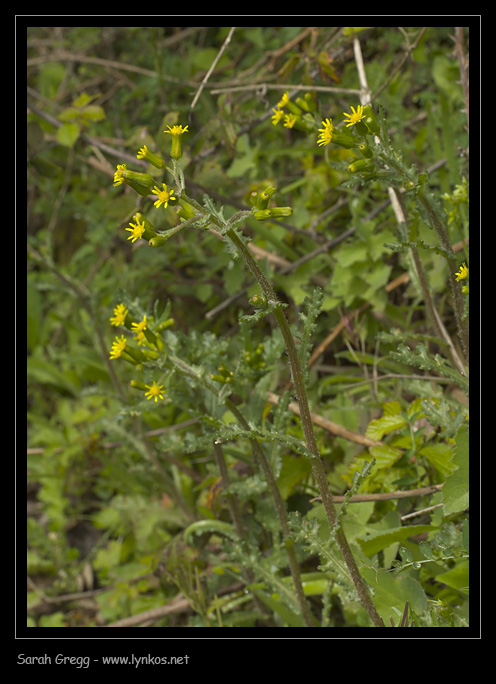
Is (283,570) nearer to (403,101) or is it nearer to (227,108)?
(227,108)

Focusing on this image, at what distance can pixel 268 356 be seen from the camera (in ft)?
7.52

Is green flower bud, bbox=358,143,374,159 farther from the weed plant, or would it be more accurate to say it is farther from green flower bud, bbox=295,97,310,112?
green flower bud, bbox=295,97,310,112

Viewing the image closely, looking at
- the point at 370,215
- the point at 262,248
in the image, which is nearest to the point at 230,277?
the point at 262,248

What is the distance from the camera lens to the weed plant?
1.94 metres

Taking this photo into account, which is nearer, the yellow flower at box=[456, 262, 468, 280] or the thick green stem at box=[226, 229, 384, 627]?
the thick green stem at box=[226, 229, 384, 627]

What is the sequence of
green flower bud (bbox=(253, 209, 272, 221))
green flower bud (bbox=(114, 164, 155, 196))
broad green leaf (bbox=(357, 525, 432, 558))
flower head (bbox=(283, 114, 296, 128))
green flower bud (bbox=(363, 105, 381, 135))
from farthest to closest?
flower head (bbox=(283, 114, 296, 128)) → broad green leaf (bbox=(357, 525, 432, 558)) → green flower bud (bbox=(363, 105, 381, 135)) → green flower bud (bbox=(114, 164, 155, 196)) → green flower bud (bbox=(253, 209, 272, 221))

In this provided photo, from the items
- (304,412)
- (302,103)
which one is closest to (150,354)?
(304,412)

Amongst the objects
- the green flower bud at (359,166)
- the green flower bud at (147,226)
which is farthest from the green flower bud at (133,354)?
the green flower bud at (359,166)

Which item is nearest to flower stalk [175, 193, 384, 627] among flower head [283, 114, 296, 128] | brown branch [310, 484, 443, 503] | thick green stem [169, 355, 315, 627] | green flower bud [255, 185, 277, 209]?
green flower bud [255, 185, 277, 209]

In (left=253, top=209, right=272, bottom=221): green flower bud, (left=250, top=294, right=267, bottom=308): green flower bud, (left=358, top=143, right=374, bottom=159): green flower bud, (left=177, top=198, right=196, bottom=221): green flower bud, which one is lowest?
(left=250, top=294, right=267, bottom=308): green flower bud

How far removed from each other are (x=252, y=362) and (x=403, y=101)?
2235mm

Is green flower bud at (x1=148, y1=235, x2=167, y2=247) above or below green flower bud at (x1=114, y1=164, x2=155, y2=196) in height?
below

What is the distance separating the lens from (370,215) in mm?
2887

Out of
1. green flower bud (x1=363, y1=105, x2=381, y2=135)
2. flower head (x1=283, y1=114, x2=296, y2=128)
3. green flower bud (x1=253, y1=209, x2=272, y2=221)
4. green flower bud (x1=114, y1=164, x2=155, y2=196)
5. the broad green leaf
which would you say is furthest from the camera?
flower head (x1=283, y1=114, x2=296, y2=128)
